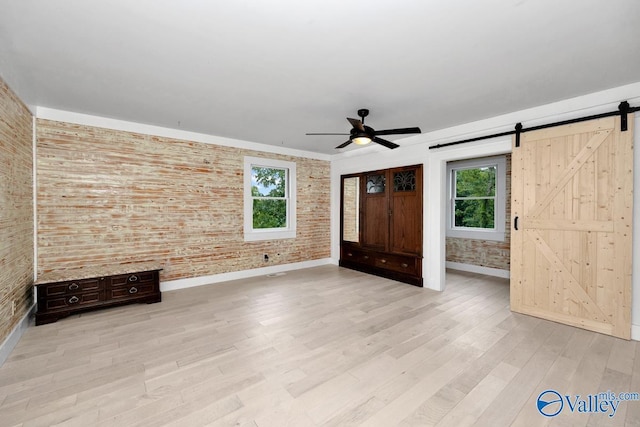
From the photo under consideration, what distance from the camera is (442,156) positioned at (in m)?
4.73

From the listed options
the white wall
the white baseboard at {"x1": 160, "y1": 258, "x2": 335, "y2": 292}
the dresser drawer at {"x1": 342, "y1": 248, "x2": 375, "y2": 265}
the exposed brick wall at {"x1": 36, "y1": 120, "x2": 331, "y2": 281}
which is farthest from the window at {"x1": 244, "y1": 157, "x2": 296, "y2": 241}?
the dresser drawer at {"x1": 342, "y1": 248, "x2": 375, "y2": 265}

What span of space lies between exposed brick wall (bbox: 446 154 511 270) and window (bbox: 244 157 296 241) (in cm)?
378

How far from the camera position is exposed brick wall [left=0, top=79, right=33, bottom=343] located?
8.96 ft

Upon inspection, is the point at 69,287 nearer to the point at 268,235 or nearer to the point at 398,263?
the point at 268,235

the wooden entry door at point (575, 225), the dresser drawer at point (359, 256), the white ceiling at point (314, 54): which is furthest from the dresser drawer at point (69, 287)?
the wooden entry door at point (575, 225)

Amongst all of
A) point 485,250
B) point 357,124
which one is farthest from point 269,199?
point 485,250

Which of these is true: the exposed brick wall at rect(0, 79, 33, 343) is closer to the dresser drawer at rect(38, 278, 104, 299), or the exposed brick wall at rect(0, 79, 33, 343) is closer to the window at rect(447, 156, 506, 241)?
the dresser drawer at rect(38, 278, 104, 299)

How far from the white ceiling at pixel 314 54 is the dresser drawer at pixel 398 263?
2674 millimetres

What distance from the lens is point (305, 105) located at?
3654mm

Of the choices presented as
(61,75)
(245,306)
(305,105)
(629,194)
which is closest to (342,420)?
(245,306)

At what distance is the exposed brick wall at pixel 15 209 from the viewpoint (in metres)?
2.73

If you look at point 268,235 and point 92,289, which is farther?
point 268,235

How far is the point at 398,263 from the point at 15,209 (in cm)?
553

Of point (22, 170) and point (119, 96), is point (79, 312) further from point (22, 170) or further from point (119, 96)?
point (119, 96)
